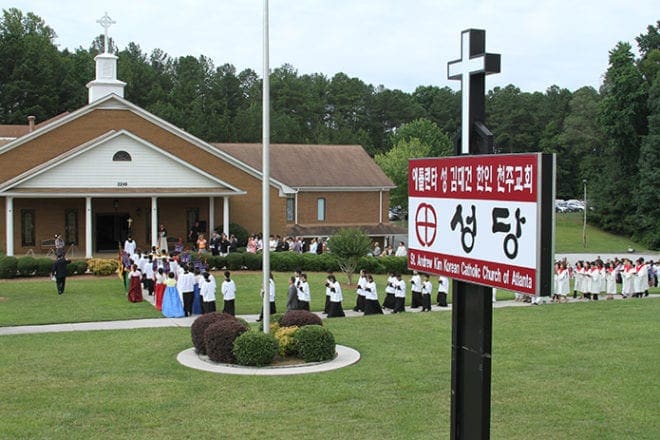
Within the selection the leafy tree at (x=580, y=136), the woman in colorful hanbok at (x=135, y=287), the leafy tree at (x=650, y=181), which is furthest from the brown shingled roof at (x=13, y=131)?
the leafy tree at (x=580, y=136)

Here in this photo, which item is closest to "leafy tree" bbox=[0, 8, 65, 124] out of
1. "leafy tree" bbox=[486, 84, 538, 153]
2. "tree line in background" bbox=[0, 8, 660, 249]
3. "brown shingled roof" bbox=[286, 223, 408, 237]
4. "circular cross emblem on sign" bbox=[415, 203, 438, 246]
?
"tree line in background" bbox=[0, 8, 660, 249]

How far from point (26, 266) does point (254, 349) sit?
65.3ft

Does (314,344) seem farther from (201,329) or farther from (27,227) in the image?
(27,227)

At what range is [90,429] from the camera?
480 inches

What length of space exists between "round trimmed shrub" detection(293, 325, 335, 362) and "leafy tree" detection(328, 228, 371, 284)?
16487 mm

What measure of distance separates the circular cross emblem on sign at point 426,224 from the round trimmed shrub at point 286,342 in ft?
32.1

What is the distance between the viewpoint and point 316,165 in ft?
176

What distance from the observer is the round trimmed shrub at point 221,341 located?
16594 millimetres

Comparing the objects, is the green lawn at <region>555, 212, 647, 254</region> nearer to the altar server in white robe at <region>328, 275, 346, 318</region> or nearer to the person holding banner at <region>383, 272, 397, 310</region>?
the person holding banner at <region>383, 272, 397, 310</region>

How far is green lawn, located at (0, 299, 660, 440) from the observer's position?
40.1ft

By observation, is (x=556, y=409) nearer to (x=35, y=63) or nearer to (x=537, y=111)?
(x=35, y=63)

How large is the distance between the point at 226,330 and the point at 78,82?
70.1 meters

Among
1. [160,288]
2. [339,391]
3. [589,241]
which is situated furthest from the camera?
[589,241]

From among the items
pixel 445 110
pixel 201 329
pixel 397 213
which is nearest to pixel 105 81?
pixel 201 329
